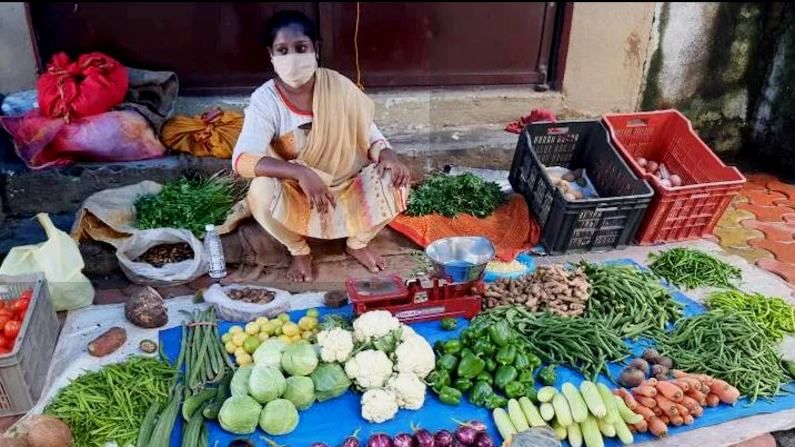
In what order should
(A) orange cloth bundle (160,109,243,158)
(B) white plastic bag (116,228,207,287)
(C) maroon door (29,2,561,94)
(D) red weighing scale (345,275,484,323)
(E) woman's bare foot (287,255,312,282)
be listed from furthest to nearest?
(C) maroon door (29,2,561,94), (A) orange cloth bundle (160,109,243,158), (E) woman's bare foot (287,255,312,282), (B) white plastic bag (116,228,207,287), (D) red weighing scale (345,275,484,323)

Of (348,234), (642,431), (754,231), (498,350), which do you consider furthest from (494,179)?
(642,431)

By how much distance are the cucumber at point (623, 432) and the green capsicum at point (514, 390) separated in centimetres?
45

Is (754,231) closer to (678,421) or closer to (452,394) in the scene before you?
(678,421)

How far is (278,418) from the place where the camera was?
8.38 ft

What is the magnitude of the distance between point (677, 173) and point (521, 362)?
276 centimetres

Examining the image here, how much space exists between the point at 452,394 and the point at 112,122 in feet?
10.9

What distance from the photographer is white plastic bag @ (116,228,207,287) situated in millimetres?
3732

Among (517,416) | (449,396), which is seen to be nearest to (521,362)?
(517,416)

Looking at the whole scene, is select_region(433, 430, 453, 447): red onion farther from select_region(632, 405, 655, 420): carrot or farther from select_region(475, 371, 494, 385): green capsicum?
select_region(632, 405, 655, 420): carrot

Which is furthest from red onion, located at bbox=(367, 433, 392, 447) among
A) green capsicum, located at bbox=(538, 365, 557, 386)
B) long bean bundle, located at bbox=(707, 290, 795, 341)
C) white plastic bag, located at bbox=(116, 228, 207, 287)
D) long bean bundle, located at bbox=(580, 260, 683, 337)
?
long bean bundle, located at bbox=(707, 290, 795, 341)

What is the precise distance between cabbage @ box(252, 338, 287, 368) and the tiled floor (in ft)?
11.7

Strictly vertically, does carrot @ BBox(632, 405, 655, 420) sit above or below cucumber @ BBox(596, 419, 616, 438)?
above

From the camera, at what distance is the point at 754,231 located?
4.77m

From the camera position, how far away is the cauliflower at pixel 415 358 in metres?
2.80
